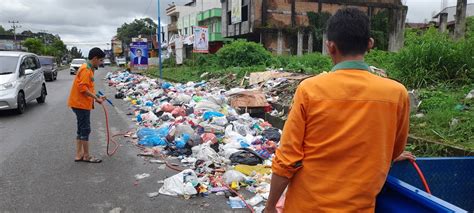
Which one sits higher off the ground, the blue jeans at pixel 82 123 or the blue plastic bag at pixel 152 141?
the blue jeans at pixel 82 123

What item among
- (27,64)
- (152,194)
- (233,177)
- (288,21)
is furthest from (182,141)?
(288,21)

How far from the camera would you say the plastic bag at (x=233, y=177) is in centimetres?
518

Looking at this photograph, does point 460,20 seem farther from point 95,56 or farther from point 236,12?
point 236,12

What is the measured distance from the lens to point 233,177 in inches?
205

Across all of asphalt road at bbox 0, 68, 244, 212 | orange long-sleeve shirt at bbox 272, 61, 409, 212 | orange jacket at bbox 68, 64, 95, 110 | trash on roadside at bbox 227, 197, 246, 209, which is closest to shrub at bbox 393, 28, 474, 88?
trash on roadside at bbox 227, 197, 246, 209

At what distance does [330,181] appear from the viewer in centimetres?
192

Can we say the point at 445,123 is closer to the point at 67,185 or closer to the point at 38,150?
the point at 67,185

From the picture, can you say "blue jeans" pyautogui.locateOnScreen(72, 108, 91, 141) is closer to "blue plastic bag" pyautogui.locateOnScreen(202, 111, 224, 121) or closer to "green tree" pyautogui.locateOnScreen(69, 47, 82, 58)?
"blue plastic bag" pyautogui.locateOnScreen(202, 111, 224, 121)

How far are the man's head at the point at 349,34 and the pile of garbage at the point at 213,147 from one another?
2.95 m

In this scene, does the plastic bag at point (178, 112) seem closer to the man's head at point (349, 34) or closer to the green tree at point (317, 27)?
the man's head at point (349, 34)

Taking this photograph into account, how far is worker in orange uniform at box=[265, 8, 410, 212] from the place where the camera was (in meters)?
1.84

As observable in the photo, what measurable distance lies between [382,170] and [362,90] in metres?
0.43

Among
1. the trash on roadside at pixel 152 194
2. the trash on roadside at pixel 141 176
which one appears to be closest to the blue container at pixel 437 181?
the trash on roadside at pixel 152 194

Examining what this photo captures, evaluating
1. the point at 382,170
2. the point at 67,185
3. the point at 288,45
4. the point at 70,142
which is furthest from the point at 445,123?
the point at 288,45
